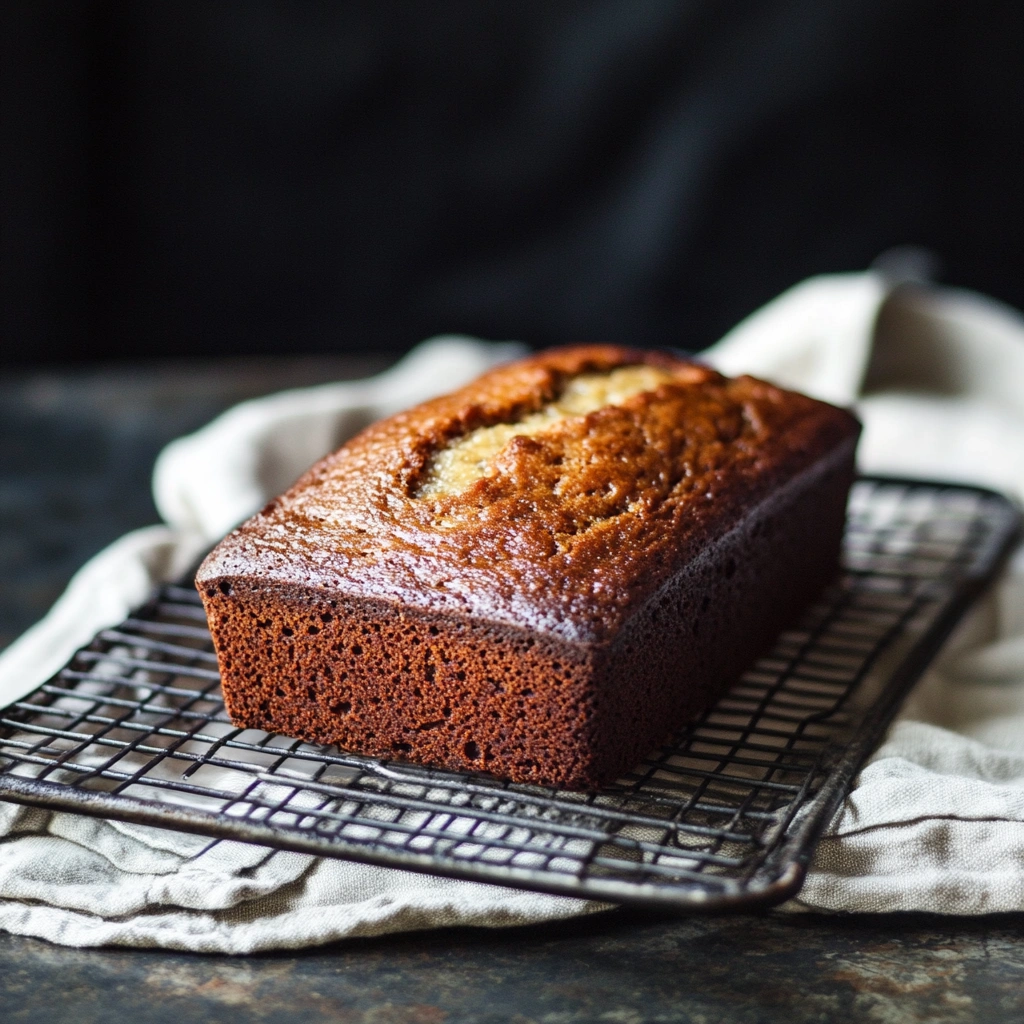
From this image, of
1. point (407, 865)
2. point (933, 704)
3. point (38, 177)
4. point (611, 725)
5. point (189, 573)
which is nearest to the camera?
point (407, 865)

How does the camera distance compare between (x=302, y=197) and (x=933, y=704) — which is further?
(x=302, y=197)

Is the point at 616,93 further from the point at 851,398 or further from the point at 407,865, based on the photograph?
the point at 407,865

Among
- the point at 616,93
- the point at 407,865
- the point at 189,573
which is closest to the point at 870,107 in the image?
the point at 616,93

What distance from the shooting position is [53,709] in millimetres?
1904

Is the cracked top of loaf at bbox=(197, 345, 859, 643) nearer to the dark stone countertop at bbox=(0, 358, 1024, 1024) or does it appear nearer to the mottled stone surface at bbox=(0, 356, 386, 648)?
the dark stone countertop at bbox=(0, 358, 1024, 1024)

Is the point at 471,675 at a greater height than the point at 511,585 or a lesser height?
lesser

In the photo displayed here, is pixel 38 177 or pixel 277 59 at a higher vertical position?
pixel 277 59

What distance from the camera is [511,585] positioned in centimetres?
173

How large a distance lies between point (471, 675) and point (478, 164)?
340 cm

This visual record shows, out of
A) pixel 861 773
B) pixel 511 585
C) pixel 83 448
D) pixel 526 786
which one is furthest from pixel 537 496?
pixel 83 448

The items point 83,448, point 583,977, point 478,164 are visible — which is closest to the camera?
point 583,977

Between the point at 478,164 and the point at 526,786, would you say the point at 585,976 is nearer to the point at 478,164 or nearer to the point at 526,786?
the point at 526,786

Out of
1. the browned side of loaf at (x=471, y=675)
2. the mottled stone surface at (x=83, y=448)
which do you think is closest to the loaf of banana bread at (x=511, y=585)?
the browned side of loaf at (x=471, y=675)

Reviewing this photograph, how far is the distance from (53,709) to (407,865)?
2.32 ft
